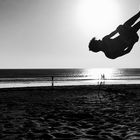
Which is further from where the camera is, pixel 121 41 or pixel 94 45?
pixel 94 45

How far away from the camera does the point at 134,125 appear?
940cm

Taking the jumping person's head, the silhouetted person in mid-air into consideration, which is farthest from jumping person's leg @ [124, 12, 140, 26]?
the jumping person's head

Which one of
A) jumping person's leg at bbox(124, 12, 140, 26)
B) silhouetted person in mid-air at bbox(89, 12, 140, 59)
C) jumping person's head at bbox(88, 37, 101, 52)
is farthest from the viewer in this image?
jumping person's head at bbox(88, 37, 101, 52)

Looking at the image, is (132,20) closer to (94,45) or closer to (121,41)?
(121,41)

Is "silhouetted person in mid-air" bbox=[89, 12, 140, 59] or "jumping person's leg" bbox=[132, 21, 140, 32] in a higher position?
"jumping person's leg" bbox=[132, 21, 140, 32]

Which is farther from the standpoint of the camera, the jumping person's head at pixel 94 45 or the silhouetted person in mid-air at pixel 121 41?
the jumping person's head at pixel 94 45

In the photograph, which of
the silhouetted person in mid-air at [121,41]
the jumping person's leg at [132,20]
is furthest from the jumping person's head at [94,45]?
the jumping person's leg at [132,20]

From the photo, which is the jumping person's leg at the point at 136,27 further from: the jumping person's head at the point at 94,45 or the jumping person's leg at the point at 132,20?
the jumping person's head at the point at 94,45

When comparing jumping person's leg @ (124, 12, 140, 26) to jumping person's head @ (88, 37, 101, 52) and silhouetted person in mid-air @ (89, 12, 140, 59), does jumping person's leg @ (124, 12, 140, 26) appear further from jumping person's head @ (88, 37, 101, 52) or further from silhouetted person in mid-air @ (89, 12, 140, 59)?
jumping person's head @ (88, 37, 101, 52)

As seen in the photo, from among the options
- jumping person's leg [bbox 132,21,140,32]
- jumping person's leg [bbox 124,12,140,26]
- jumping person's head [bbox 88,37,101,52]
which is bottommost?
jumping person's head [bbox 88,37,101,52]

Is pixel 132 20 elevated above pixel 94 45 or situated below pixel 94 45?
above

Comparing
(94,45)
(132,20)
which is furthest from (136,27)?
(94,45)

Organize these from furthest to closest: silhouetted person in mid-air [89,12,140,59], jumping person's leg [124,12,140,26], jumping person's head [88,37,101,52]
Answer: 1. jumping person's head [88,37,101,52]
2. silhouetted person in mid-air [89,12,140,59]
3. jumping person's leg [124,12,140,26]

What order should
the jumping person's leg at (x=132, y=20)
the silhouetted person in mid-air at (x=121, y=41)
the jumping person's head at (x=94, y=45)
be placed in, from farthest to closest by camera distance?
1. the jumping person's head at (x=94, y=45)
2. the silhouetted person in mid-air at (x=121, y=41)
3. the jumping person's leg at (x=132, y=20)
